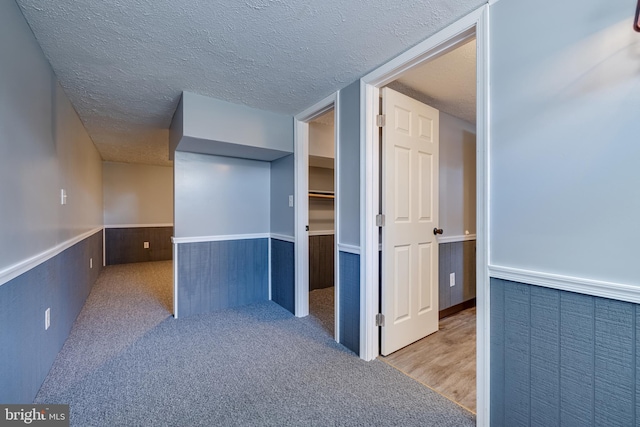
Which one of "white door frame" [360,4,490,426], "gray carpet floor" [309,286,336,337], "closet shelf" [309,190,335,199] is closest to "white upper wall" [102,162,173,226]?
"closet shelf" [309,190,335,199]

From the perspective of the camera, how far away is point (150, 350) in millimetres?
2074

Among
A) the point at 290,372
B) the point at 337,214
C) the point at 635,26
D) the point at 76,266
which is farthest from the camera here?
the point at 76,266

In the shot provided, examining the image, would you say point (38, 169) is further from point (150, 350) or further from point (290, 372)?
point (290, 372)

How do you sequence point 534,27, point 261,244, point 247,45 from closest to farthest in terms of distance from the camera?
point 534,27 → point 247,45 → point 261,244

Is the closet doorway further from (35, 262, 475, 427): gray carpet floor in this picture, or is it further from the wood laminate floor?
the wood laminate floor

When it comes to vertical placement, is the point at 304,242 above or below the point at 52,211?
below

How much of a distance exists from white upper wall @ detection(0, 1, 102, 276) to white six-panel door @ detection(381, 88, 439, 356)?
6.70 ft

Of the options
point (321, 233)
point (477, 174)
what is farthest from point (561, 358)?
point (321, 233)

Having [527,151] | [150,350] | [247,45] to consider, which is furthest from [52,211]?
[527,151]

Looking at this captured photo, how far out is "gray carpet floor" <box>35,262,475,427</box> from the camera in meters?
1.41

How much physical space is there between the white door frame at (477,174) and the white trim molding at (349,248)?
7cm

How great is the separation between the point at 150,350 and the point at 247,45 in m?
2.29

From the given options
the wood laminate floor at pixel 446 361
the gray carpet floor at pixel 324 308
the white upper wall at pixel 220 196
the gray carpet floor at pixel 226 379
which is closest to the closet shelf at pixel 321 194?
the white upper wall at pixel 220 196

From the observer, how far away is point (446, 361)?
196 cm
